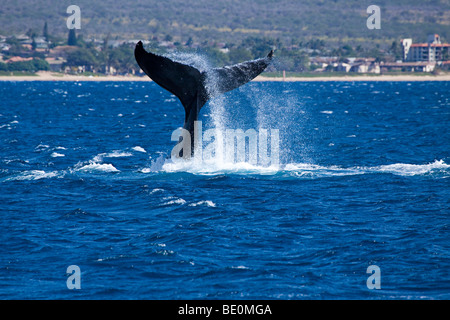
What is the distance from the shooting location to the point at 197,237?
48.9ft

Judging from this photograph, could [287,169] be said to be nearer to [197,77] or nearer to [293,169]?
[293,169]

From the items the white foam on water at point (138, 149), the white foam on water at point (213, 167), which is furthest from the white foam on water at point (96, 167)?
the white foam on water at point (138, 149)

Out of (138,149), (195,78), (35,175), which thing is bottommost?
(138,149)

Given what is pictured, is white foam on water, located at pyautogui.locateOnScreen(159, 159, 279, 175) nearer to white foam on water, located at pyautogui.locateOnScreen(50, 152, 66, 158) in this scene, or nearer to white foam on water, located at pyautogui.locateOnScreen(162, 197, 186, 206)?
white foam on water, located at pyautogui.locateOnScreen(162, 197, 186, 206)

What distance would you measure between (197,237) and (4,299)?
4579mm

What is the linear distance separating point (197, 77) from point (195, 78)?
0.06 m

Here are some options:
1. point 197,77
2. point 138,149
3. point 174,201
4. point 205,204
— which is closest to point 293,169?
point 197,77

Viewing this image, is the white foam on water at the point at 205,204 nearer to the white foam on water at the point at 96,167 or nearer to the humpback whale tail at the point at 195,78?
the humpback whale tail at the point at 195,78

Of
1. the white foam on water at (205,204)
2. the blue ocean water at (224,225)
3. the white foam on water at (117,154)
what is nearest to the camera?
the blue ocean water at (224,225)

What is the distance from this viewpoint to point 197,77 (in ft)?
61.5

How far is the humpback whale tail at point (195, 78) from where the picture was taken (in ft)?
58.7

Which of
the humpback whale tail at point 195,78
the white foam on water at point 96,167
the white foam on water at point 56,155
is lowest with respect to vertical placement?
the white foam on water at point 56,155

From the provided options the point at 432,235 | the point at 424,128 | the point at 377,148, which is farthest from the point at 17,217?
the point at 424,128

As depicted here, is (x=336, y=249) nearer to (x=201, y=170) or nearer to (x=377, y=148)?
(x=201, y=170)
